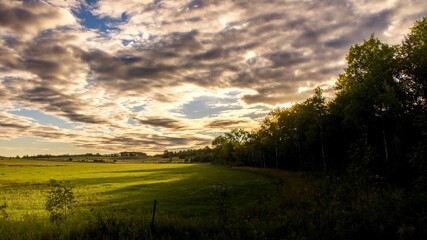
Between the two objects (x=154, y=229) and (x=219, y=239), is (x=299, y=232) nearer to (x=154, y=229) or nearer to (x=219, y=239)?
(x=219, y=239)

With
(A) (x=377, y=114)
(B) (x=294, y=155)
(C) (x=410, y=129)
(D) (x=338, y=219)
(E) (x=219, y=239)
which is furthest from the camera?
(B) (x=294, y=155)

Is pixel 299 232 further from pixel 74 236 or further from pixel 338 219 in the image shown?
pixel 74 236

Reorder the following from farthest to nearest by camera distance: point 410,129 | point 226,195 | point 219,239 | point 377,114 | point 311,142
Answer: point 311,142 < point 377,114 < point 410,129 < point 226,195 < point 219,239

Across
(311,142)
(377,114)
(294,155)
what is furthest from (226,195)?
(294,155)

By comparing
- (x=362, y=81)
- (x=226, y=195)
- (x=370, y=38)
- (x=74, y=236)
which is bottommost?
(x=74, y=236)

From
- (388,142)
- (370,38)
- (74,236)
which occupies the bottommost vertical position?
(74,236)

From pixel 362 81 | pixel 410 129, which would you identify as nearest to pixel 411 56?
pixel 362 81

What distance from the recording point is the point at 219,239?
1430 centimetres

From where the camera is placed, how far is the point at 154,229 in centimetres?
1614

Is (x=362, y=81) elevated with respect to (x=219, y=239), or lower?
elevated

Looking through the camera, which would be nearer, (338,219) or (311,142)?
(338,219)

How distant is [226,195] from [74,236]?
8.25 meters

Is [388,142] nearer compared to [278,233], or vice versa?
[278,233]

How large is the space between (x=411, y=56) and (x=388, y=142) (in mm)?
14603
